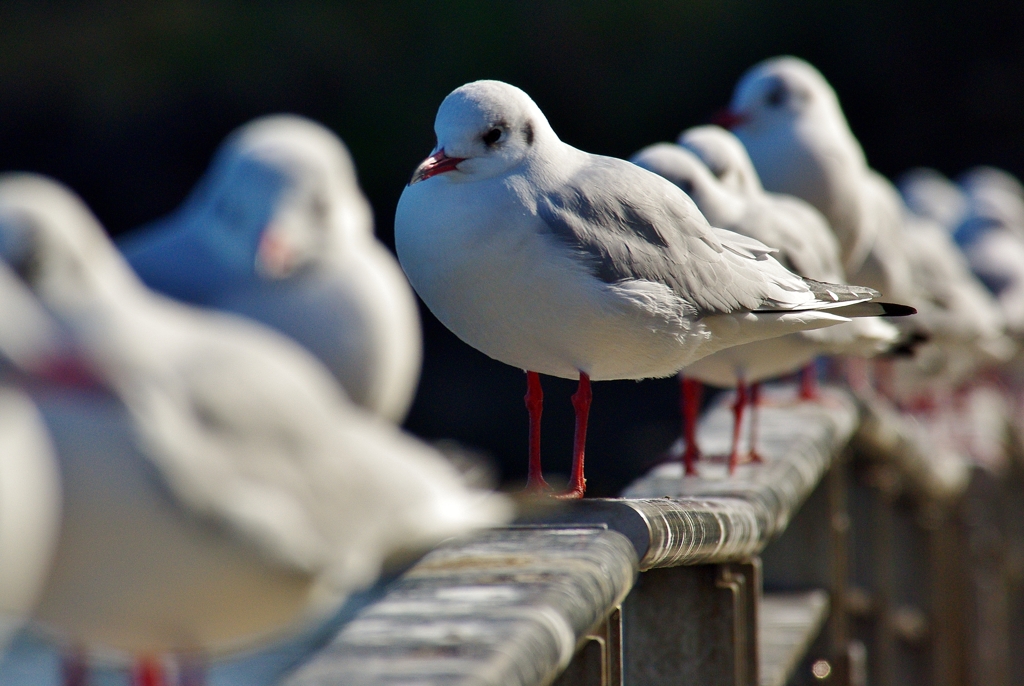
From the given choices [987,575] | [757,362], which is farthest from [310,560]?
[987,575]

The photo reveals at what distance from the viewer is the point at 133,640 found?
4.23ft

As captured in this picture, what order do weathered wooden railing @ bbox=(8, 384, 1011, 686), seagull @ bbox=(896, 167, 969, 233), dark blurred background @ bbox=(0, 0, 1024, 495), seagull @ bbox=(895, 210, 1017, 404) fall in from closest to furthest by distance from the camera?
weathered wooden railing @ bbox=(8, 384, 1011, 686) → seagull @ bbox=(895, 210, 1017, 404) → seagull @ bbox=(896, 167, 969, 233) → dark blurred background @ bbox=(0, 0, 1024, 495)

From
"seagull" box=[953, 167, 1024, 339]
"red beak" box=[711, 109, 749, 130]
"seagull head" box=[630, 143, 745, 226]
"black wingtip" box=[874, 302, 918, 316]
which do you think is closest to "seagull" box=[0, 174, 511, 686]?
"black wingtip" box=[874, 302, 918, 316]

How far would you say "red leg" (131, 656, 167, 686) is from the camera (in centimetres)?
136

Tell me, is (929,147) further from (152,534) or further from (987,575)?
(152,534)

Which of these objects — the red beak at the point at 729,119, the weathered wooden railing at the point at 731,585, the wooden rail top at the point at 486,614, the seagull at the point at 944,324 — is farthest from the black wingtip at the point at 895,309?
the seagull at the point at 944,324

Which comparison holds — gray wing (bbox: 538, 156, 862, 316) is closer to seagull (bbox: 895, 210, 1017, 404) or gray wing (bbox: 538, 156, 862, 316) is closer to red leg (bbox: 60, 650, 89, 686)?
red leg (bbox: 60, 650, 89, 686)

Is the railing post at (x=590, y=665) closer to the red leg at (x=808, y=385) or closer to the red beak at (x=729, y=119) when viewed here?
the red leg at (x=808, y=385)

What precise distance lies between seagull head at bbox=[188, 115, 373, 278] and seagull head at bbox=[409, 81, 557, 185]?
947 mm

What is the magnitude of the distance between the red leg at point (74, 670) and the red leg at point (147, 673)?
11cm

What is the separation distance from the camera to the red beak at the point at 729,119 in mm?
3951

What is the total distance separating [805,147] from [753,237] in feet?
3.79

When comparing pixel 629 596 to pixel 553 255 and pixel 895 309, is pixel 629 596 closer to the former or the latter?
pixel 553 255

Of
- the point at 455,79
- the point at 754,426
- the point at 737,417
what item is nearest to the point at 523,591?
the point at 737,417
